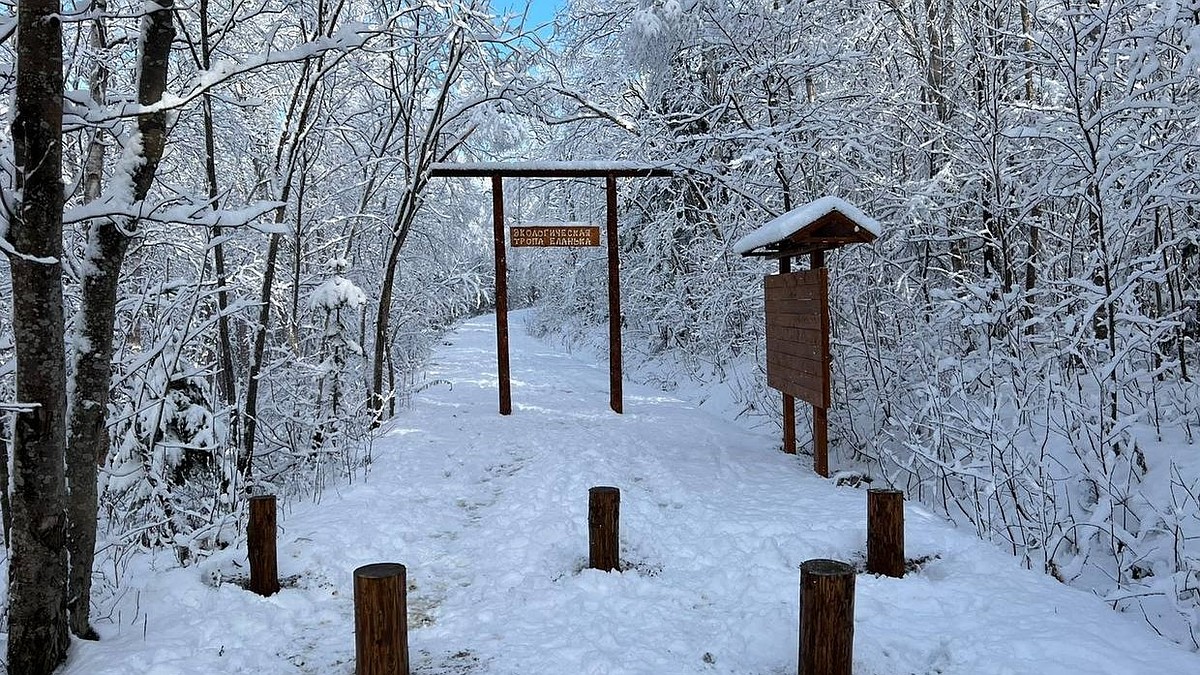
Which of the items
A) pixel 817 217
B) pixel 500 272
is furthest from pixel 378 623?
pixel 500 272

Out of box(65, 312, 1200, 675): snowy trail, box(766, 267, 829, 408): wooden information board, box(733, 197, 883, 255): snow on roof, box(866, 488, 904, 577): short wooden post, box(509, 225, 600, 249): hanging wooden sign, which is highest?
box(509, 225, 600, 249): hanging wooden sign

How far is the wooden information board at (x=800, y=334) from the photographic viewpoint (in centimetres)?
632

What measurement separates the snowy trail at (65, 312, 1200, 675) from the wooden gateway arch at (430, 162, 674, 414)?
9.26 feet

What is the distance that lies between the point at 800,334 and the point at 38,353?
5.66 meters

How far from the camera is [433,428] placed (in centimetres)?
940

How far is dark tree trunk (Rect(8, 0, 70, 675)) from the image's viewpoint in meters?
2.80

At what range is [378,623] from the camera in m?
3.20

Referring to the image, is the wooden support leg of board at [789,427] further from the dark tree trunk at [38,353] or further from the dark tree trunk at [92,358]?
the dark tree trunk at [38,353]

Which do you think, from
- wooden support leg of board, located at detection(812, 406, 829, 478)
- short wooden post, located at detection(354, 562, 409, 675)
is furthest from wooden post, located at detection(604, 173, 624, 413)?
short wooden post, located at detection(354, 562, 409, 675)

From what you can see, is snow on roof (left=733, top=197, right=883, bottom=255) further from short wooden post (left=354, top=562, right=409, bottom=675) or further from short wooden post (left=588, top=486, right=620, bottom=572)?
short wooden post (left=354, top=562, right=409, bottom=675)

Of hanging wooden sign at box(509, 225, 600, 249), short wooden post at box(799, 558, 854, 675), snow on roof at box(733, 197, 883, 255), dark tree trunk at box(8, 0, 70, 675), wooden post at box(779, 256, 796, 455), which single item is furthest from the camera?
hanging wooden sign at box(509, 225, 600, 249)

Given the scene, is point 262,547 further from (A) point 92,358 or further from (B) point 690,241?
(B) point 690,241

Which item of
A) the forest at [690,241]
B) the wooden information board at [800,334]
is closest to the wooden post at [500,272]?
the forest at [690,241]

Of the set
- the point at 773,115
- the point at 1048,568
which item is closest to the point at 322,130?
the point at 773,115
